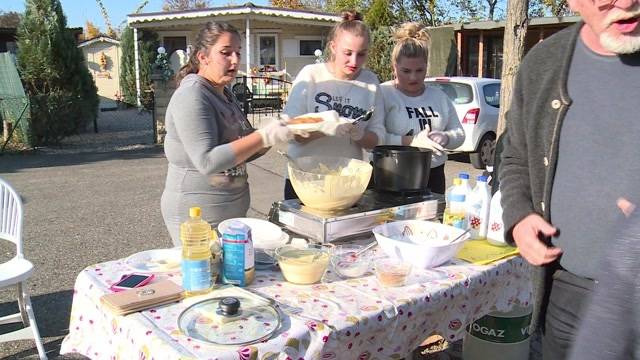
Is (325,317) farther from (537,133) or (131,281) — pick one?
(537,133)

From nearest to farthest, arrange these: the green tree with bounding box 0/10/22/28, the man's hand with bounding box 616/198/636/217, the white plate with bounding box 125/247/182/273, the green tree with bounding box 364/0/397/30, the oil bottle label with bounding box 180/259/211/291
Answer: the man's hand with bounding box 616/198/636/217 < the oil bottle label with bounding box 180/259/211/291 < the white plate with bounding box 125/247/182/273 < the green tree with bounding box 364/0/397/30 < the green tree with bounding box 0/10/22/28

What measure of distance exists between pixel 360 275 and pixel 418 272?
237mm

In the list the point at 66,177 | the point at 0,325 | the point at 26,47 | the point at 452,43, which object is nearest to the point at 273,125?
the point at 0,325

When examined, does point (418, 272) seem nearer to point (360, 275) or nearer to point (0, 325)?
point (360, 275)

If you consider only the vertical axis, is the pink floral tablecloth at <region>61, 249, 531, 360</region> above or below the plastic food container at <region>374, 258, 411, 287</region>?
below

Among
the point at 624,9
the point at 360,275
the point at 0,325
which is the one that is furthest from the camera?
the point at 0,325

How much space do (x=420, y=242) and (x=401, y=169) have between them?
15.0 inches

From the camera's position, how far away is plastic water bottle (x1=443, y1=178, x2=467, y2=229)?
2465mm

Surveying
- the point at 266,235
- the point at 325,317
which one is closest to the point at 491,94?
the point at 266,235

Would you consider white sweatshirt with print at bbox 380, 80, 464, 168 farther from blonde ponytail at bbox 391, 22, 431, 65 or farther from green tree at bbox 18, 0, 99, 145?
green tree at bbox 18, 0, 99, 145

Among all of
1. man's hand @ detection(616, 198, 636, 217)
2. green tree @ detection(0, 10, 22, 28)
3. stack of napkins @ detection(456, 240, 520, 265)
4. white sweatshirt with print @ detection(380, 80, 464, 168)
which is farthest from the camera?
green tree @ detection(0, 10, 22, 28)

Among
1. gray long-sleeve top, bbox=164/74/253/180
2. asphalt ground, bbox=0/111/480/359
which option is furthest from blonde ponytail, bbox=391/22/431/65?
asphalt ground, bbox=0/111/480/359

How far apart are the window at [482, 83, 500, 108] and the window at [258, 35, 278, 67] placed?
1070 centimetres

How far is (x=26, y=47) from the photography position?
416 inches
